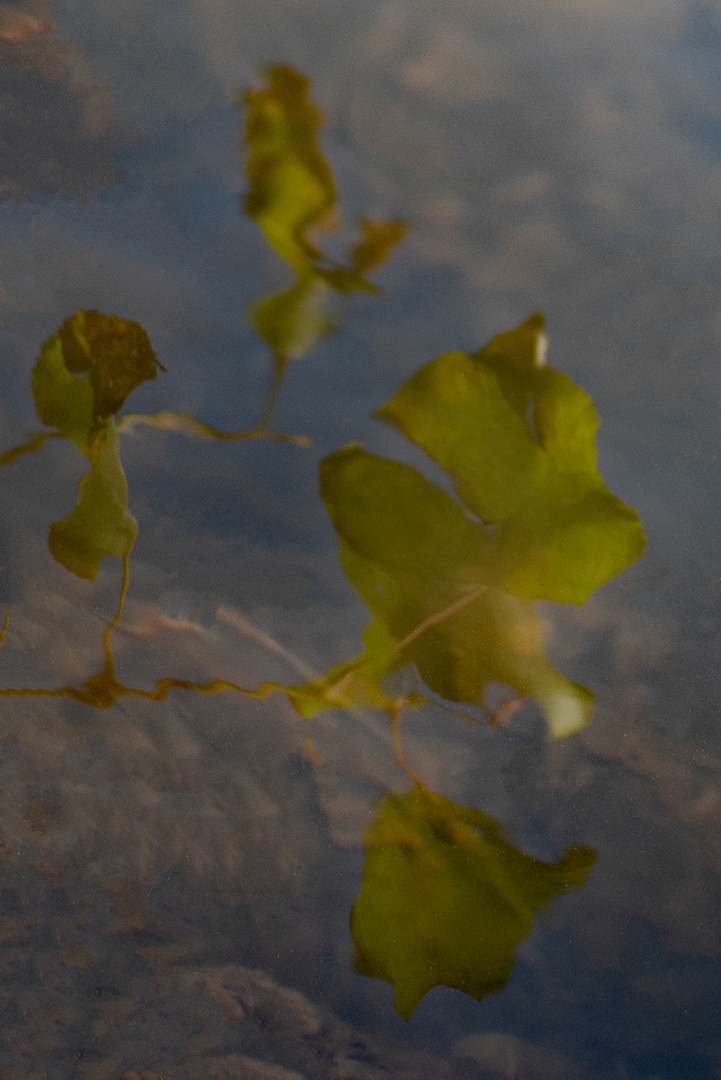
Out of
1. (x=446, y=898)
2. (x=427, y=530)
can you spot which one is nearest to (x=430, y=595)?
(x=427, y=530)

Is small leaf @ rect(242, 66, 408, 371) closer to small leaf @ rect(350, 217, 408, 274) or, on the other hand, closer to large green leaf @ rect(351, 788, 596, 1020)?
small leaf @ rect(350, 217, 408, 274)

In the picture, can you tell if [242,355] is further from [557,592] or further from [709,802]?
[709,802]

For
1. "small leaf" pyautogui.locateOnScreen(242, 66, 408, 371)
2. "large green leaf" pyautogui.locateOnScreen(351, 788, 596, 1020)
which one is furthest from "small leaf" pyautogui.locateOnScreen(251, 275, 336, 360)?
"large green leaf" pyautogui.locateOnScreen(351, 788, 596, 1020)

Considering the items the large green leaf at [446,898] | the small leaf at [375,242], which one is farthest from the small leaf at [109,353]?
the large green leaf at [446,898]

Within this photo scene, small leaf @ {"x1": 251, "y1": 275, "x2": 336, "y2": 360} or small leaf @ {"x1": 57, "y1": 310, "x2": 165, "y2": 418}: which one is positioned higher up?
small leaf @ {"x1": 251, "y1": 275, "x2": 336, "y2": 360}

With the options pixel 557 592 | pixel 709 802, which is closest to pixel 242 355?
pixel 557 592

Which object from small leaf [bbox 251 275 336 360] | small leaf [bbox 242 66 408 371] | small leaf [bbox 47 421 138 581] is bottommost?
small leaf [bbox 47 421 138 581]
